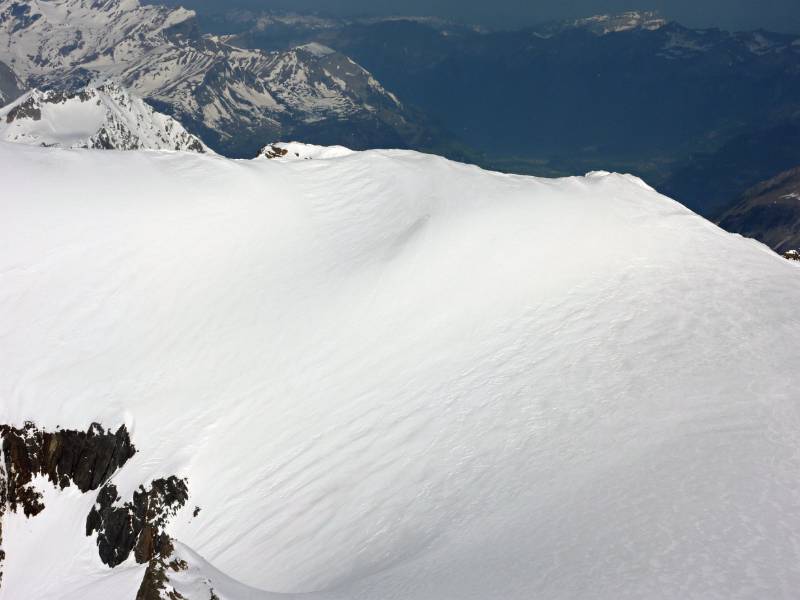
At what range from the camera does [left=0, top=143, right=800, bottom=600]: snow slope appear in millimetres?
23453

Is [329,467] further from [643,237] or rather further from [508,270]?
[643,237]

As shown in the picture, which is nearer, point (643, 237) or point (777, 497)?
point (777, 497)

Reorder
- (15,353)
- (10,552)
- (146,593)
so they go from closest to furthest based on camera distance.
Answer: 1. (146,593)
2. (10,552)
3. (15,353)

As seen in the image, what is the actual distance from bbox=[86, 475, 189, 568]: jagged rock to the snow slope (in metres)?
0.71

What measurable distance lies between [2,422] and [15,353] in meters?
5.36

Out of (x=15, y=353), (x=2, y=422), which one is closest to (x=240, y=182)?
(x=15, y=353)

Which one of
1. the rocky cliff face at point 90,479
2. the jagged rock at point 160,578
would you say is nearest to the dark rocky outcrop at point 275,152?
the rocky cliff face at point 90,479

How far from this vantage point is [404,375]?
4016 centimetres

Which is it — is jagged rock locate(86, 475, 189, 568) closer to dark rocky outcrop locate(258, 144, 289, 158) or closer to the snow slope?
the snow slope

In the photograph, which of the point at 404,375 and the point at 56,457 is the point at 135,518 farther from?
the point at 404,375

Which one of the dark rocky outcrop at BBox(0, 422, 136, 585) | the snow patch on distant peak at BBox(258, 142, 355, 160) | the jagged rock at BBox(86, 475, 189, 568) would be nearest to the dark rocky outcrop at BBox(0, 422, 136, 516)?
the dark rocky outcrop at BBox(0, 422, 136, 585)

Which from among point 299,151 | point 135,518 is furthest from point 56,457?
point 299,151

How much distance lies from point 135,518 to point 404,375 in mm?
16988

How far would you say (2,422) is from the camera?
4150 cm
